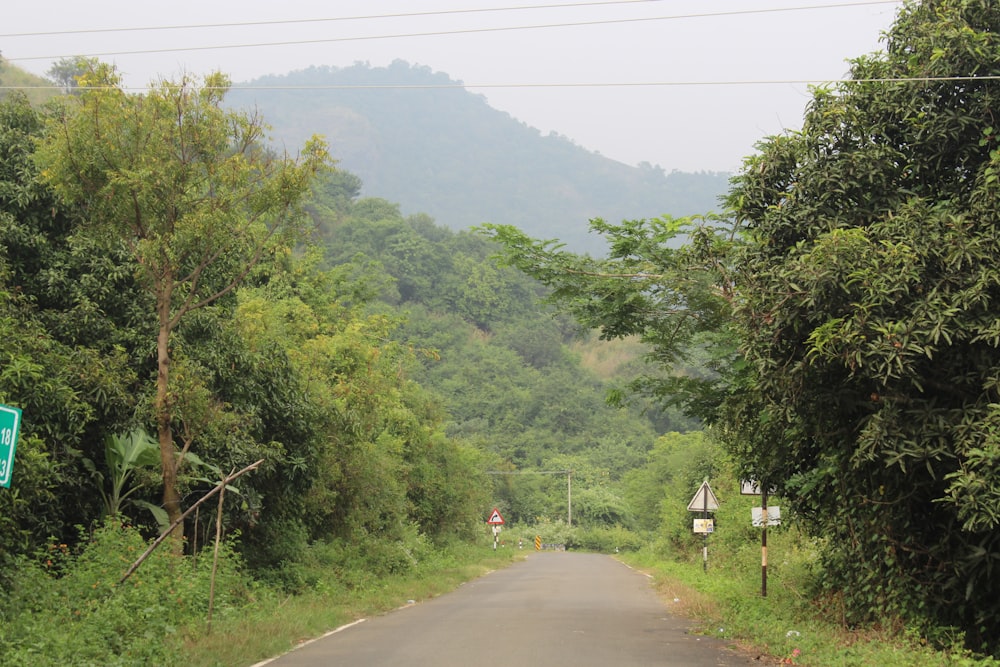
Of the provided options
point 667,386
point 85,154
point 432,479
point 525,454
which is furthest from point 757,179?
point 525,454

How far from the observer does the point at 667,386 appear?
47.5 feet

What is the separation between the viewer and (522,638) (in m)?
12.3

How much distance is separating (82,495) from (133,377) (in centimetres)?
192

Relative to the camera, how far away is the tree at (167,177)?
44.5 ft

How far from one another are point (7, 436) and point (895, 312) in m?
7.47

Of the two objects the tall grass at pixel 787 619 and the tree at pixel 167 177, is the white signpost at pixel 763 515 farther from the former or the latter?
the tree at pixel 167 177

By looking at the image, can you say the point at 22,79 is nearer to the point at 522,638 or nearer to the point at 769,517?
the point at 769,517

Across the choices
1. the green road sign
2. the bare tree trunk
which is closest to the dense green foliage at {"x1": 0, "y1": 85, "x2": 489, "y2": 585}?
the bare tree trunk

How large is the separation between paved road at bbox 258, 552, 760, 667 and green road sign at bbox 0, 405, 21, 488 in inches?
178

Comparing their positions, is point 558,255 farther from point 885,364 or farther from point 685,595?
point 685,595

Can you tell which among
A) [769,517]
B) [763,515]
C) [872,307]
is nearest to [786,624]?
[763,515]

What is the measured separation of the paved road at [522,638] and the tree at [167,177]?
4.02 m

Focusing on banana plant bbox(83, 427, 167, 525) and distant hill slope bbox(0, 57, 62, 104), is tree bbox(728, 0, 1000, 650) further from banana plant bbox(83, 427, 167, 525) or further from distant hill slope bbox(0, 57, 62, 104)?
distant hill slope bbox(0, 57, 62, 104)

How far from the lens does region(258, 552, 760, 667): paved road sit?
10391mm
